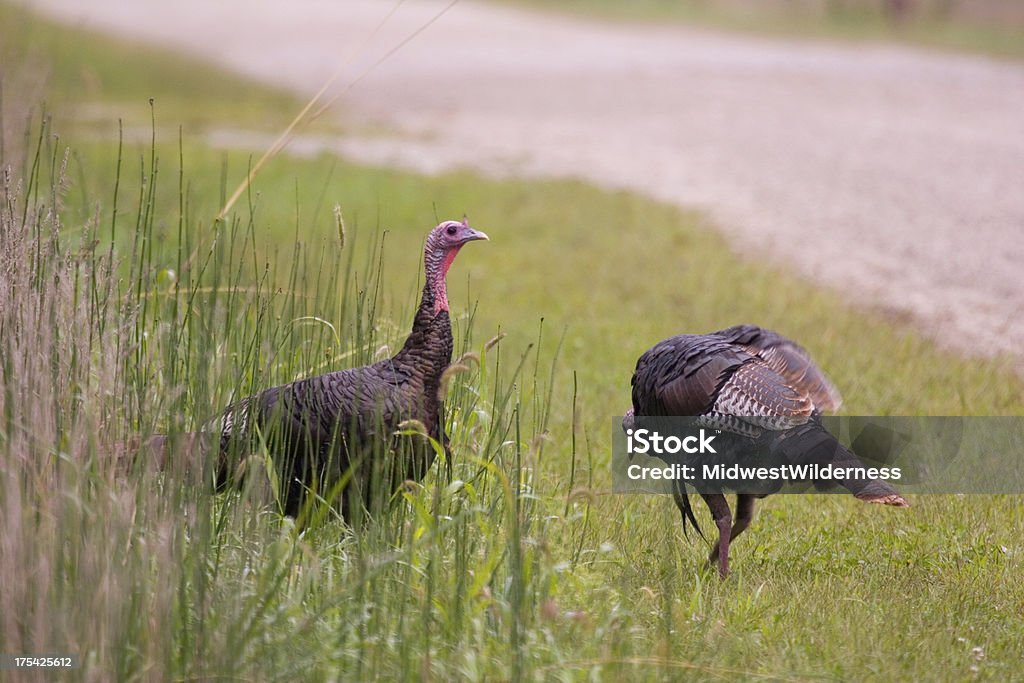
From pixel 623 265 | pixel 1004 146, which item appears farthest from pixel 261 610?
pixel 1004 146

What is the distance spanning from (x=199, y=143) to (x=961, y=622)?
11208 millimetres

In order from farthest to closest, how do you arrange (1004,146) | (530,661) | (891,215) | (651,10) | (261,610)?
(651,10)
(1004,146)
(891,215)
(530,661)
(261,610)

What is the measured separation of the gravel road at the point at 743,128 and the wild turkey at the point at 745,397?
3054mm

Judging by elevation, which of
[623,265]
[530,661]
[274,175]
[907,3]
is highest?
[907,3]

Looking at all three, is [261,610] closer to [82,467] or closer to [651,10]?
[82,467]

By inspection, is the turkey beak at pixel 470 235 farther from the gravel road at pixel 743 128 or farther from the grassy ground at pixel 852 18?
the grassy ground at pixel 852 18

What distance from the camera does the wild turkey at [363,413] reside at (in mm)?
4070

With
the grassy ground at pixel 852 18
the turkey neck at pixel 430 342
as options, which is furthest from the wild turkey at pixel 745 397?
the grassy ground at pixel 852 18

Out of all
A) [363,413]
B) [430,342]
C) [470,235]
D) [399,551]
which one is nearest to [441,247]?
[470,235]

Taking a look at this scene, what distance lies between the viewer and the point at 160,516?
3320 mm

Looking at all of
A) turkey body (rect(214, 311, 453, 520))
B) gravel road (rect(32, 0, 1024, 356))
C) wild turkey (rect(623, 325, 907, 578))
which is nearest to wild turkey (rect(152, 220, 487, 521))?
turkey body (rect(214, 311, 453, 520))

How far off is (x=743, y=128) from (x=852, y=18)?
36.4 feet

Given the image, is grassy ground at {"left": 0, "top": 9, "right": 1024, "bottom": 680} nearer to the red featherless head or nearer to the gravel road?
the red featherless head

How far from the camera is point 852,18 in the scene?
23562 millimetres
